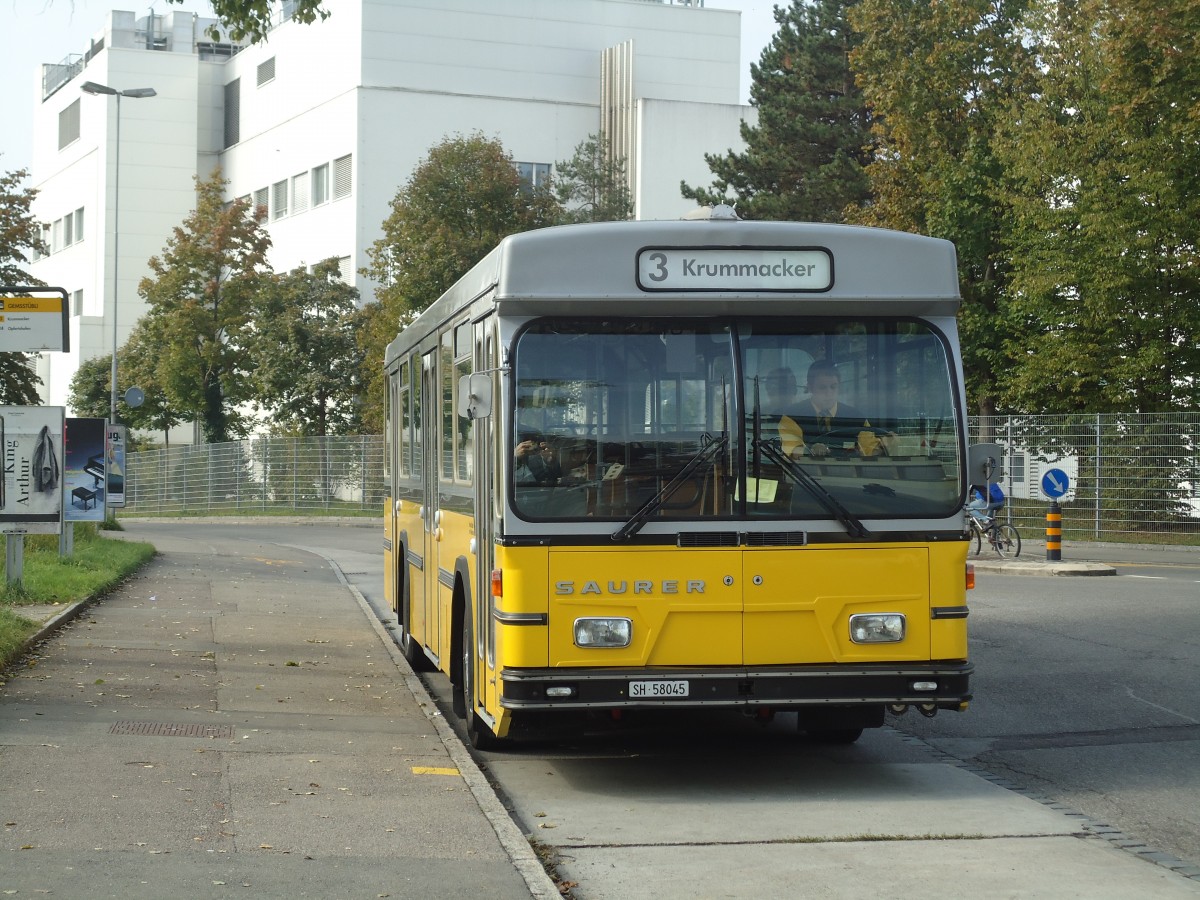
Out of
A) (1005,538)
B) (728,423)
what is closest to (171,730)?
(728,423)

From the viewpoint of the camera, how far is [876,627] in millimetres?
8266

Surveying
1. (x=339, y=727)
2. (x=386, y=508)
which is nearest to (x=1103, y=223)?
(x=386, y=508)

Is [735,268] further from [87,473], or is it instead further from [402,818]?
[87,473]

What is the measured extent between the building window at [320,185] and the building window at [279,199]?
140 inches

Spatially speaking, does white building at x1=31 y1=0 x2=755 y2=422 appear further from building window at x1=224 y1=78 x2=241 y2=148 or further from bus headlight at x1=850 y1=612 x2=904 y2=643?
bus headlight at x1=850 y1=612 x2=904 y2=643

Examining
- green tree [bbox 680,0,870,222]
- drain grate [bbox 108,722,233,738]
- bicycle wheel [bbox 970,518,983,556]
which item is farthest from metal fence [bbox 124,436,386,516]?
drain grate [bbox 108,722,233,738]

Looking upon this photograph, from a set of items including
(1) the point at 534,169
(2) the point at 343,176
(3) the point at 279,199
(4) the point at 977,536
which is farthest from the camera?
(3) the point at 279,199

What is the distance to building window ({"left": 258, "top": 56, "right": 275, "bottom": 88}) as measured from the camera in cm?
7100

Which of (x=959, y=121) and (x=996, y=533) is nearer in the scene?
(x=996, y=533)

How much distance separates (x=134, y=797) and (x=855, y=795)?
3.52 meters

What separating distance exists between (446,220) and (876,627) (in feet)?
133

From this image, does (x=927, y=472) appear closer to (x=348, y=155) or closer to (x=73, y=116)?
(x=348, y=155)

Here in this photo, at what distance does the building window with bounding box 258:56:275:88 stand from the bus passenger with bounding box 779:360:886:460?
2602 inches

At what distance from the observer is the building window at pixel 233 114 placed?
76625mm
